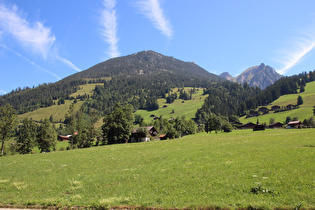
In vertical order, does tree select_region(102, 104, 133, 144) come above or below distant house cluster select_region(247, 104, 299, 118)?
below

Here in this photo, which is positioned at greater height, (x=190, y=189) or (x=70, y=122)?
(x=70, y=122)

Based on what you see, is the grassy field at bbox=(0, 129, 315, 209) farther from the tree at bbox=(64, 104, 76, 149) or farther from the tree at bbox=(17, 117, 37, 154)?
the tree at bbox=(17, 117, 37, 154)

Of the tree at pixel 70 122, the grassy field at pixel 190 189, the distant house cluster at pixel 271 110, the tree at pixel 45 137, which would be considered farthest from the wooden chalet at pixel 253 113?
the grassy field at pixel 190 189

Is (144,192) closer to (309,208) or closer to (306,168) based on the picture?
(309,208)

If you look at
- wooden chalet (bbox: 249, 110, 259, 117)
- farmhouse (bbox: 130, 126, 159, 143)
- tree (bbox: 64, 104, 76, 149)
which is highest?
wooden chalet (bbox: 249, 110, 259, 117)

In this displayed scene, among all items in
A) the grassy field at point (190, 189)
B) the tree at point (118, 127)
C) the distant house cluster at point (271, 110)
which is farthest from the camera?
the distant house cluster at point (271, 110)

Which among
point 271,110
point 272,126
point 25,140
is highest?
point 271,110

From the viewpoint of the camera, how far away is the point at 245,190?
1033 centimetres

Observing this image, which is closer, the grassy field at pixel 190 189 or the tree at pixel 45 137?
the grassy field at pixel 190 189

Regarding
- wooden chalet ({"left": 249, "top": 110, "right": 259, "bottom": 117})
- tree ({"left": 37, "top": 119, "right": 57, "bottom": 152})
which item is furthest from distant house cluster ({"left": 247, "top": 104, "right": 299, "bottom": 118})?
tree ({"left": 37, "top": 119, "right": 57, "bottom": 152})

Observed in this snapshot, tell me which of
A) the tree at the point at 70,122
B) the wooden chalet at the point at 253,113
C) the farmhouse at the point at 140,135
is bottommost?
the farmhouse at the point at 140,135

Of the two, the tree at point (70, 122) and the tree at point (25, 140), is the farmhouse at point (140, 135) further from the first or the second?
the tree at point (25, 140)

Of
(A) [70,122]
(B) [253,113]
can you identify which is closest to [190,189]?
(A) [70,122]

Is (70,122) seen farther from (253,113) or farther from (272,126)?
(253,113)
